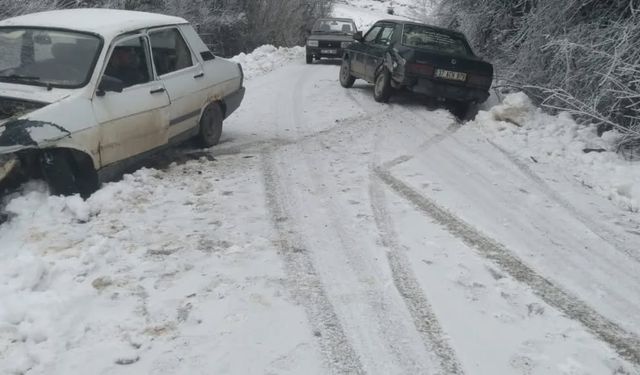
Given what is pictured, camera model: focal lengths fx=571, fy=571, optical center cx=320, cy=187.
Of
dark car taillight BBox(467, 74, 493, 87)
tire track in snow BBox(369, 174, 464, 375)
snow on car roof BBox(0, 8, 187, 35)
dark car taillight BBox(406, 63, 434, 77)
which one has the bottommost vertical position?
dark car taillight BBox(467, 74, 493, 87)

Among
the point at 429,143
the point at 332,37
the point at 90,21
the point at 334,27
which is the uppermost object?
the point at 90,21

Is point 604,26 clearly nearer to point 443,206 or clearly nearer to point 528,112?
point 528,112

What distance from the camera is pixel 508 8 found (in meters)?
12.4

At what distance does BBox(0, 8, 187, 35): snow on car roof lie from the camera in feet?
17.6

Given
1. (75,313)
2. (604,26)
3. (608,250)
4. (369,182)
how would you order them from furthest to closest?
(604,26), (369,182), (608,250), (75,313)

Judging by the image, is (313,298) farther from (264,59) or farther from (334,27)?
(334,27)

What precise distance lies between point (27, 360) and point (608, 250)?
4.34 metres

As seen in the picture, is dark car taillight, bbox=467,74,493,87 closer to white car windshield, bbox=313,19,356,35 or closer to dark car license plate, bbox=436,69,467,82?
dark car license plate, bbox=436,69,467,82

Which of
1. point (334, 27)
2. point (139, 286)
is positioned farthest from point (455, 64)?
point (334, 27)

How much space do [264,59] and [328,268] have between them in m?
15.2

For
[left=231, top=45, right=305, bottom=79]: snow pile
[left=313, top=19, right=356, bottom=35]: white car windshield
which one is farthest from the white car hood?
[left=313, top=19, right=356, bottom=35]: white car windshield

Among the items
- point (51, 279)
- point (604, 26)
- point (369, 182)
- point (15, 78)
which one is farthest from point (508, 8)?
point (51, 279)

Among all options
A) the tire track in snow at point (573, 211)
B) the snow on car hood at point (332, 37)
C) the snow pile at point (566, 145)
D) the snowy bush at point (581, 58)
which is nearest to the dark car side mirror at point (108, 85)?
the tire track in snow at point (573, 211)

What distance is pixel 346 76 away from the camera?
12.8 m
